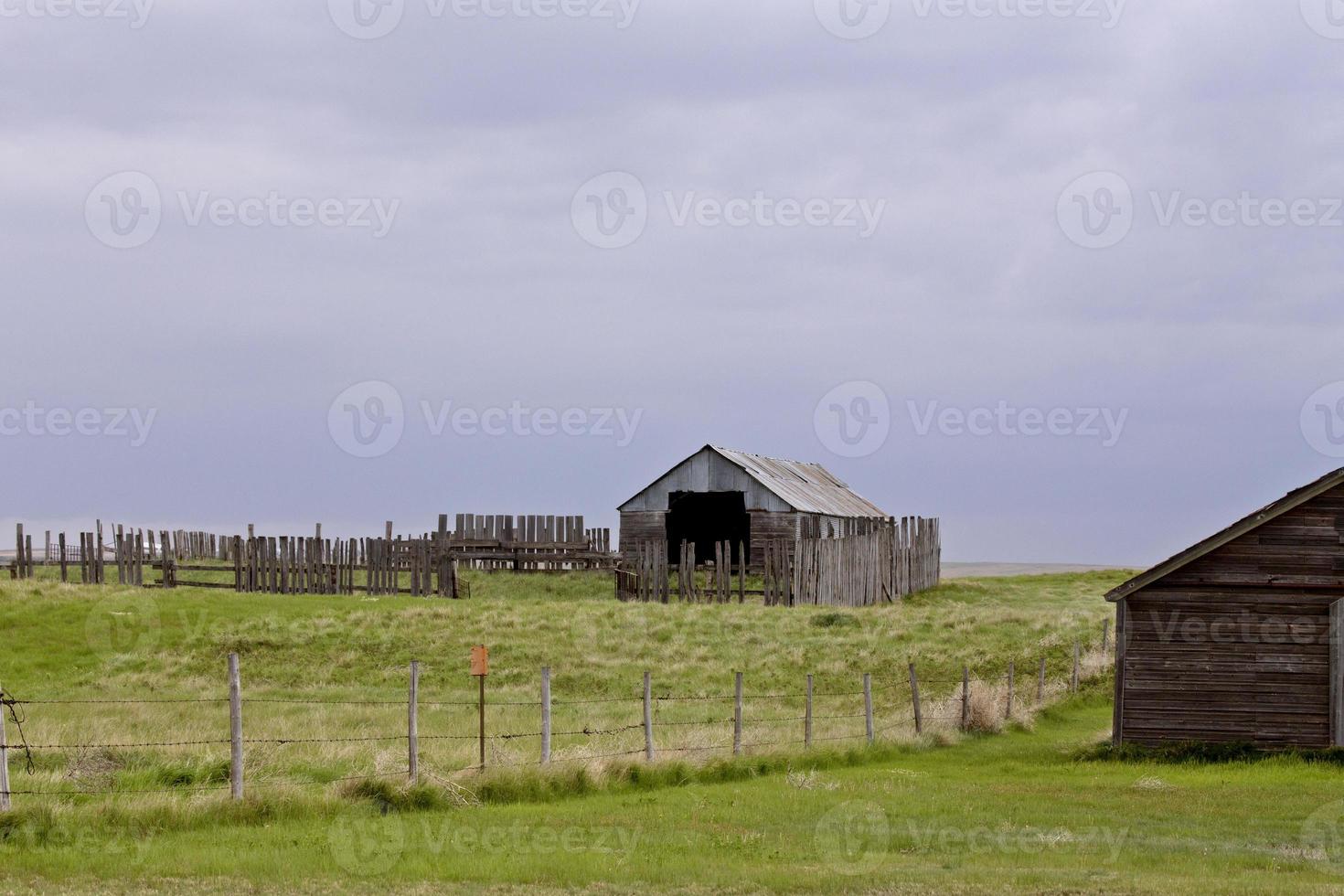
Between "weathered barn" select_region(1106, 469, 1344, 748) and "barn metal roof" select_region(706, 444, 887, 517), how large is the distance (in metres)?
23.7

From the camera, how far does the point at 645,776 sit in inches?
711

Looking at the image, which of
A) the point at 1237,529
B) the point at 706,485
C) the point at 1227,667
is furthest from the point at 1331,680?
the point at 706,485

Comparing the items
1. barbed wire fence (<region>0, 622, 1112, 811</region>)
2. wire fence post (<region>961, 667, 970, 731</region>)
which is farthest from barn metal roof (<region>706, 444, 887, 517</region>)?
wire fence post (<region>961, 667, 970, 731</region>)

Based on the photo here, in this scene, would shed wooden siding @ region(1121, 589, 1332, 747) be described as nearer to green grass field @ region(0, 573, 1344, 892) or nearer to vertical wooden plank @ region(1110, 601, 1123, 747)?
vertical wooden plank @ region(1110, 601, 1123, 747)

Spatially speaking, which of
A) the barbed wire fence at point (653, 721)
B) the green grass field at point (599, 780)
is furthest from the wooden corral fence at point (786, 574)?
the barbed wire fence at point (653, 721)

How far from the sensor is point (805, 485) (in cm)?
5412

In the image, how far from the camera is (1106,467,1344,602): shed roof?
71.7 feet

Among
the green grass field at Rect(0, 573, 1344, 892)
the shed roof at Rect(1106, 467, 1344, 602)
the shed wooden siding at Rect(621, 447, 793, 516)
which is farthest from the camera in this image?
the shed wooden siding at Rect(621, 447, 793, 516)

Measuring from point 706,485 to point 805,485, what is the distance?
26.5ft

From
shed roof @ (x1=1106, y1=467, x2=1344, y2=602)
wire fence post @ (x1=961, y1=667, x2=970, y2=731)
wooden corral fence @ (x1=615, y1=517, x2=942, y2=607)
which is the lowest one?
wire fence post @ (x1=961, y1=667, x2=970, y2=731)

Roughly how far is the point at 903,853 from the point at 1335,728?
11408mm

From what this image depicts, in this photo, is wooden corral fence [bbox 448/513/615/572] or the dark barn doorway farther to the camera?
the dark barn doorway

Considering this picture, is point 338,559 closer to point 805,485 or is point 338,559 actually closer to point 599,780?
point 805,485

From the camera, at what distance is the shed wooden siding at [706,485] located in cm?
4650
